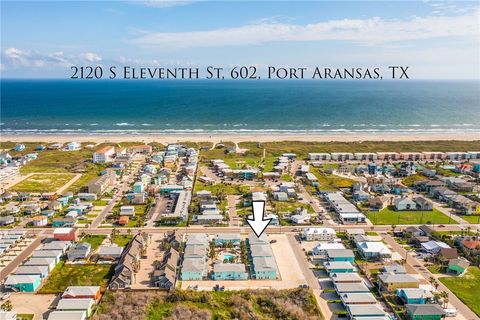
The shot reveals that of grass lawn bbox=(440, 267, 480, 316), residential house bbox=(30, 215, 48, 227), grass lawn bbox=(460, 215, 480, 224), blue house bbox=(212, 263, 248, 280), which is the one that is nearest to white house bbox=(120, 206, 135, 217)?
residential house bbox=(30, 215, 48, 227)

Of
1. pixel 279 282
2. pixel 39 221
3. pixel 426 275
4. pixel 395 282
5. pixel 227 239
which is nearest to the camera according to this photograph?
pixel 395 282

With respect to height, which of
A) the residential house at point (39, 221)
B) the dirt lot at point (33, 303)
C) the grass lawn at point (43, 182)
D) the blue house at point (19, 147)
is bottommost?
the dirt lot at point (33, 303)

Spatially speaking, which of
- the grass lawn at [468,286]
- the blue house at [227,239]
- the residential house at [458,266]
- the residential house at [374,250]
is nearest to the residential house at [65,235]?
the blue house at [227,239]

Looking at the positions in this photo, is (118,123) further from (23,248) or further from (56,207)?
(23,248)

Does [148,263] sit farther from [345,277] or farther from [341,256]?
[341,256]

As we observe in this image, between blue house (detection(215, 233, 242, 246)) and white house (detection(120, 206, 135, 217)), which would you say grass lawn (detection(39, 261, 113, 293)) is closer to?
blue house (detection(215, 233, 242, 246))

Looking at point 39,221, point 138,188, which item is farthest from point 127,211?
point 39,221

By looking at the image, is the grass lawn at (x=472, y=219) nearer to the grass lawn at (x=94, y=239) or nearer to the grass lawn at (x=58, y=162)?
the grass lawn at (x=94, y=239)
